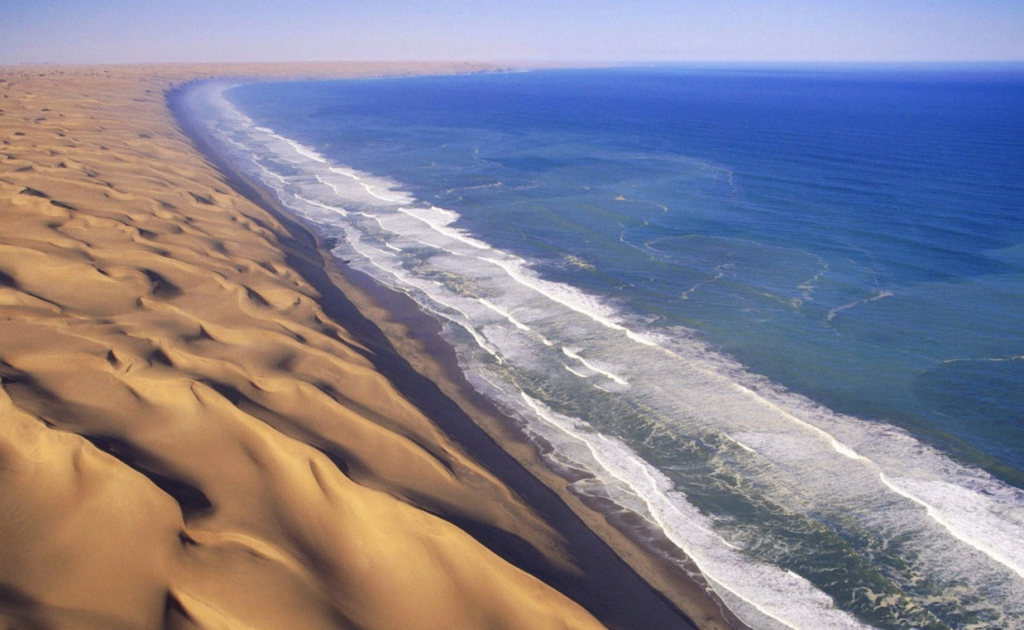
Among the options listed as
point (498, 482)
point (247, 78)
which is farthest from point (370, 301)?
point (247, 78)

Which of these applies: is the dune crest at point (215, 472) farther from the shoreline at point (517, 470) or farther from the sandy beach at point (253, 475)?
the shoreline at point (517, 470)

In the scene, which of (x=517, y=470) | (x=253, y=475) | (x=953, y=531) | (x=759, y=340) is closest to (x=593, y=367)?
(x=517, y=470)

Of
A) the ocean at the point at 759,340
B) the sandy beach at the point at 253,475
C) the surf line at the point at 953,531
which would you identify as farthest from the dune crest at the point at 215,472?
the surf line at the point at 953,531

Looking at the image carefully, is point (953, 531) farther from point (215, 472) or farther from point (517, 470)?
point (215, 472)

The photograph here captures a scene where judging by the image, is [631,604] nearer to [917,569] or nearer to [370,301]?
[917,569]

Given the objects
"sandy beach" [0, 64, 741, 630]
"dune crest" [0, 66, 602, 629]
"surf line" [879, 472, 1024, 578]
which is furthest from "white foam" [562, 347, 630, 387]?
"surf line" [879, 472, 1024, 578]

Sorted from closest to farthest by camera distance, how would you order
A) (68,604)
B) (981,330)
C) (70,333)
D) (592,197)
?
(68,604)
(70,333)
(981,330)
(592,197)
